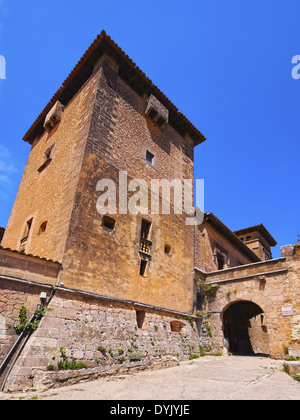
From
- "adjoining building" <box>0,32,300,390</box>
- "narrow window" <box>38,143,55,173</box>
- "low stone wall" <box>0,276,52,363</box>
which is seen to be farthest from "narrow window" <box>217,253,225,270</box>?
"low stone wall" <box>0,276,52,363</box>

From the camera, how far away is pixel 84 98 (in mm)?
12664

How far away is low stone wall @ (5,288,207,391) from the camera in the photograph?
6.86 m

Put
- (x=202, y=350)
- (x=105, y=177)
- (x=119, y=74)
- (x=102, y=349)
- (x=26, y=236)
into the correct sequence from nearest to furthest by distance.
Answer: (x=102, y=349), (x=105, y=177), (x=26, y=236), (x=202, y=350), (x=119, y=74)

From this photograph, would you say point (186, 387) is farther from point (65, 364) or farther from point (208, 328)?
point (208, 328)

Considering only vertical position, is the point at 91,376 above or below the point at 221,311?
below

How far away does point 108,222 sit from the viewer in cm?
1051

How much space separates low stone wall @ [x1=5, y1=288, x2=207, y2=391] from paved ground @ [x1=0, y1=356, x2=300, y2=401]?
0.77 m

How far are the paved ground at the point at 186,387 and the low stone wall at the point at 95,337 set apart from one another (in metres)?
0.77

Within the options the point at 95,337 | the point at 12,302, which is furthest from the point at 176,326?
the point at 12,302

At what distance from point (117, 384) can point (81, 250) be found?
4.07 metres

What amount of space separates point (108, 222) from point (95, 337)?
404cm
